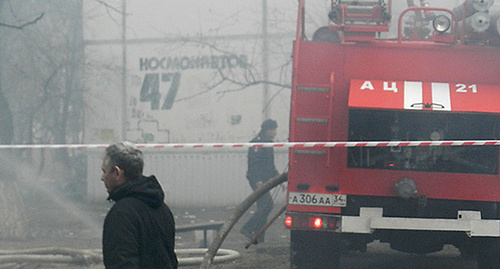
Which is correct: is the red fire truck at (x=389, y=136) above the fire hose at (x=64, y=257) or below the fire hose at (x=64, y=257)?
above

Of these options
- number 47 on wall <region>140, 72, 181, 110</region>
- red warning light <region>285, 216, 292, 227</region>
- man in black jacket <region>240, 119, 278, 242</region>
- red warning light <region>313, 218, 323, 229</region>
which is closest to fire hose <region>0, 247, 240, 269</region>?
red warning light <region>285, 216, 292, 227</region>

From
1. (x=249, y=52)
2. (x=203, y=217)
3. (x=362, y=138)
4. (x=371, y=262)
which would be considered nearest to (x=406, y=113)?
(x=362, y=138)

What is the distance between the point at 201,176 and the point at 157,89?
234 cm

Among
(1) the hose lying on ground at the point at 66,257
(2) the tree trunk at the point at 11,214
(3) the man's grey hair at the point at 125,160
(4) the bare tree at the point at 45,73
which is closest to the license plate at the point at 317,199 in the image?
(1) the hose lying on ground at the point at 66,257

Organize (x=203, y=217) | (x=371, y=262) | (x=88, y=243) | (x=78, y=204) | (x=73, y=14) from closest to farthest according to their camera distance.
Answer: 1. (x=371, y=262)
2. (x=88, y=243)
3. (x=203, y=217)
4. (x=78, y=204)
5. (x=73, y=14)

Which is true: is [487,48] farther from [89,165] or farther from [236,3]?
[89,165]

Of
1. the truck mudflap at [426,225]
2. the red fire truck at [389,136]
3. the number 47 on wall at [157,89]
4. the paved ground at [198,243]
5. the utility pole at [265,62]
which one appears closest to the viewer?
the truck mudflap at [426,225]

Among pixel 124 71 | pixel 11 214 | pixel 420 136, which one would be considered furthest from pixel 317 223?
pixel 124 71

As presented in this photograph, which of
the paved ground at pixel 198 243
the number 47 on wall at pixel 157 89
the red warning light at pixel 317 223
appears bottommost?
the paved ground at pixel 198 243

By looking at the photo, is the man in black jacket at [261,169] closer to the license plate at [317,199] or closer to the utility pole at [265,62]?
the license plate at [317,199]

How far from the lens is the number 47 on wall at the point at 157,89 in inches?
712

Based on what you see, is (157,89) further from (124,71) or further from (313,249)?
(313,249)

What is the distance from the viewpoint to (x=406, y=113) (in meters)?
7.21

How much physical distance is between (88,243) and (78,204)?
6.13 m
